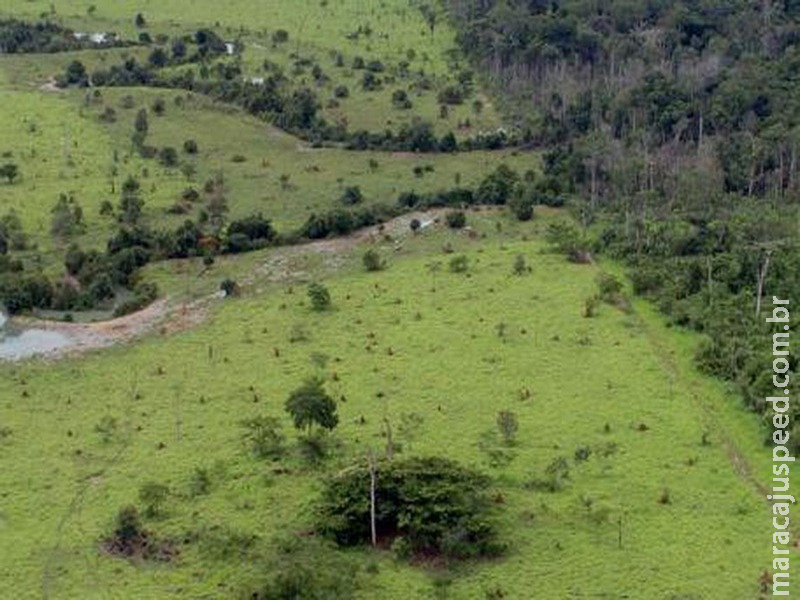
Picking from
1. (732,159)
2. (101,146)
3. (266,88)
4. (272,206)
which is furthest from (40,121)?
(732,159)

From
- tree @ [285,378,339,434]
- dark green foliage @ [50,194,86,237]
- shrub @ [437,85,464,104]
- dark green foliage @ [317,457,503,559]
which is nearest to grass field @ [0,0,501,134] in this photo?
shrub @ [437,85,464,104]

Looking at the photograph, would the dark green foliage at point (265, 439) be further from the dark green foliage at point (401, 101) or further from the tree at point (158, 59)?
the tree at point (158, 59)

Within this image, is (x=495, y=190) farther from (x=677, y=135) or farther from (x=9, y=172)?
(x=9, y=172)

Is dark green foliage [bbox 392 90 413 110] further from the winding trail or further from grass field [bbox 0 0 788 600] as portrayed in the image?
the winding trail

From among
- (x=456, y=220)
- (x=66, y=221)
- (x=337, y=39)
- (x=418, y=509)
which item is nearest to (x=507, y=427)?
(x=418, y=509)

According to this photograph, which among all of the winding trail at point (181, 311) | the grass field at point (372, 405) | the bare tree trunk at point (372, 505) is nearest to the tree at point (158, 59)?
the grass field at point (372, 405)

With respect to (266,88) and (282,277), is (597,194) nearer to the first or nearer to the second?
(282,277)
